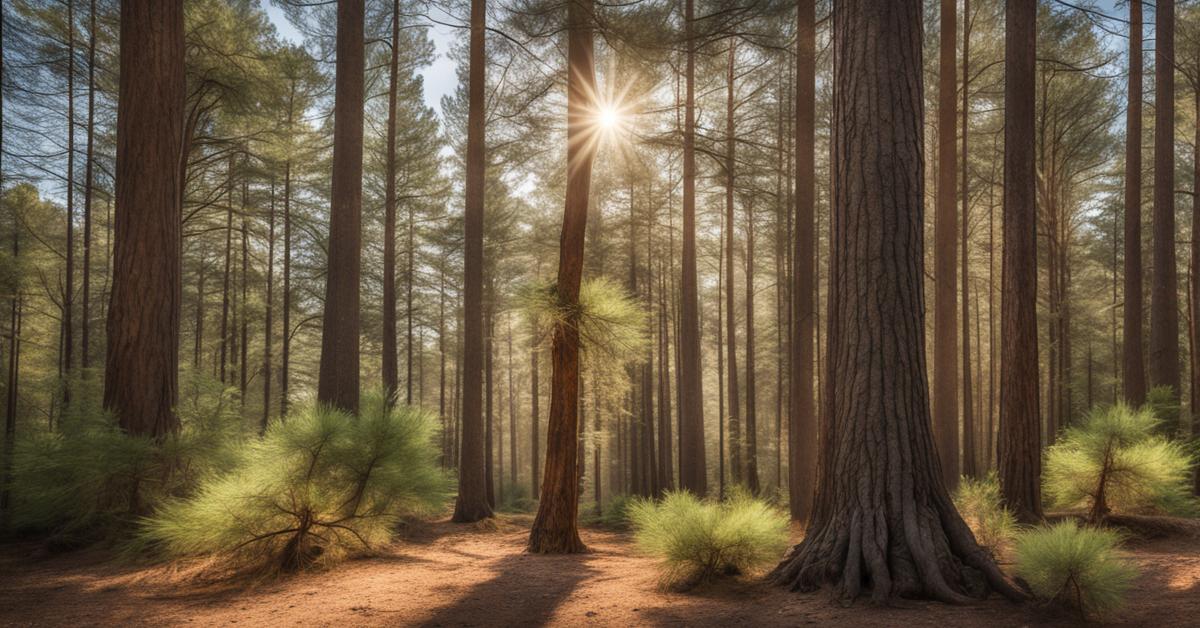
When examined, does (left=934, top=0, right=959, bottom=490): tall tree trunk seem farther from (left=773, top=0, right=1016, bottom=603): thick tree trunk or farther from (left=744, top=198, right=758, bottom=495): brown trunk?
(left=744, top=198, right=758, bottom=495): brown trunk

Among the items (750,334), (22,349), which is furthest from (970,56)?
(22,349)

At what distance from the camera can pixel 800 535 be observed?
933cm

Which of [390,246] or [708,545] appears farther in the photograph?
[390,246]

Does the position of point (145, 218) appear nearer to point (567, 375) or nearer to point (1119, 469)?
point (567, 375)

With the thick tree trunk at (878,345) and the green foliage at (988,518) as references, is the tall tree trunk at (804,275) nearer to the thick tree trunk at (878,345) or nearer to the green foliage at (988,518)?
the green foliage at (988,518)

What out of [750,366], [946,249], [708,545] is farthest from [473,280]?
[750,366]

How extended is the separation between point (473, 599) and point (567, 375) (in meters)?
3.14

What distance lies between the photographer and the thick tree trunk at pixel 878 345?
419 centimetres

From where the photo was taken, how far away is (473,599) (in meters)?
4.41

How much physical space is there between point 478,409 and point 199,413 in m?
4.55

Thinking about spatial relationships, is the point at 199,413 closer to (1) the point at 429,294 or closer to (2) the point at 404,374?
(1) the point at 429,294

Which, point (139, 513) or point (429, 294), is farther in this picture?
point (429, 294)

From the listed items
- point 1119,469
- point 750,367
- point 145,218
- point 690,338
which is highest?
point 145,218

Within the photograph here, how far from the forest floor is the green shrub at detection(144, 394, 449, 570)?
0.28m
